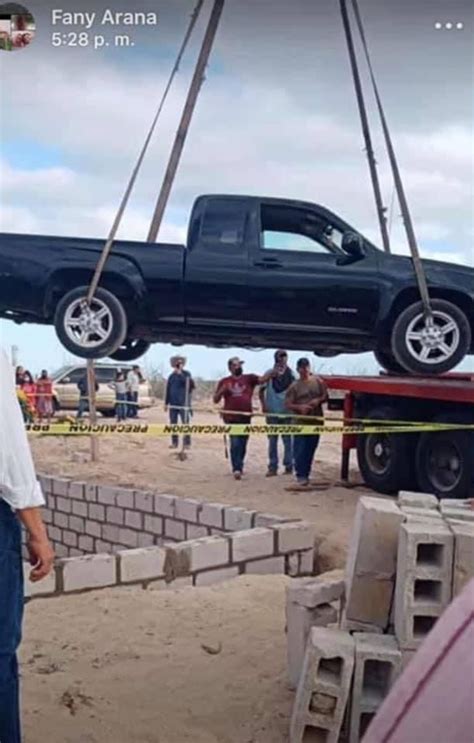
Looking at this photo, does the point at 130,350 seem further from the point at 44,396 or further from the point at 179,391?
the point at 44,396

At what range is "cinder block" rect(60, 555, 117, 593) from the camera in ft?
12.9

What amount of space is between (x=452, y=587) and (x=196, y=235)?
2.16m

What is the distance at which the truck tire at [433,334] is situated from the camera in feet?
13.5

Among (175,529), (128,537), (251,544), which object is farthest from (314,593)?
(128,537)

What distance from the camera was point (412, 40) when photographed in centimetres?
404

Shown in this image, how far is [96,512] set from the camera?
6.11 meters

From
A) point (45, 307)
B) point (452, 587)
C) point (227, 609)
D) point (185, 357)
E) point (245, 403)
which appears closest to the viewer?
point (452, 587)

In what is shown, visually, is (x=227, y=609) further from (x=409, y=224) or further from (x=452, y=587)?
(x=409, y=224)

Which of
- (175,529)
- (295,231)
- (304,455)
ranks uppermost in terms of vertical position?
(295,231)

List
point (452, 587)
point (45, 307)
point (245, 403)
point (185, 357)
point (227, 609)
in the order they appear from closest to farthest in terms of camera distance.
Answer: point (452, 587) → point (227, 609) → point (45, 307) → point (185, 357) → point (245, 403)

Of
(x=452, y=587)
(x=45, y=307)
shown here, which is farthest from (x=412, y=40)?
(x=452, y=587)

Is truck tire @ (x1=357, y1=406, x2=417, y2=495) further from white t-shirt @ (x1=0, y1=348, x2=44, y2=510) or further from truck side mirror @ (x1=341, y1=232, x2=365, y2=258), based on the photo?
white t-shirt @ (x1=0, y1=348, x2=44, y2=510)

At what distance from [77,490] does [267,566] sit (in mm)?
2176

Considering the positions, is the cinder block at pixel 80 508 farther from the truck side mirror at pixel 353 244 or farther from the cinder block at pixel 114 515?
the truck side mirror at pixel 353 244
